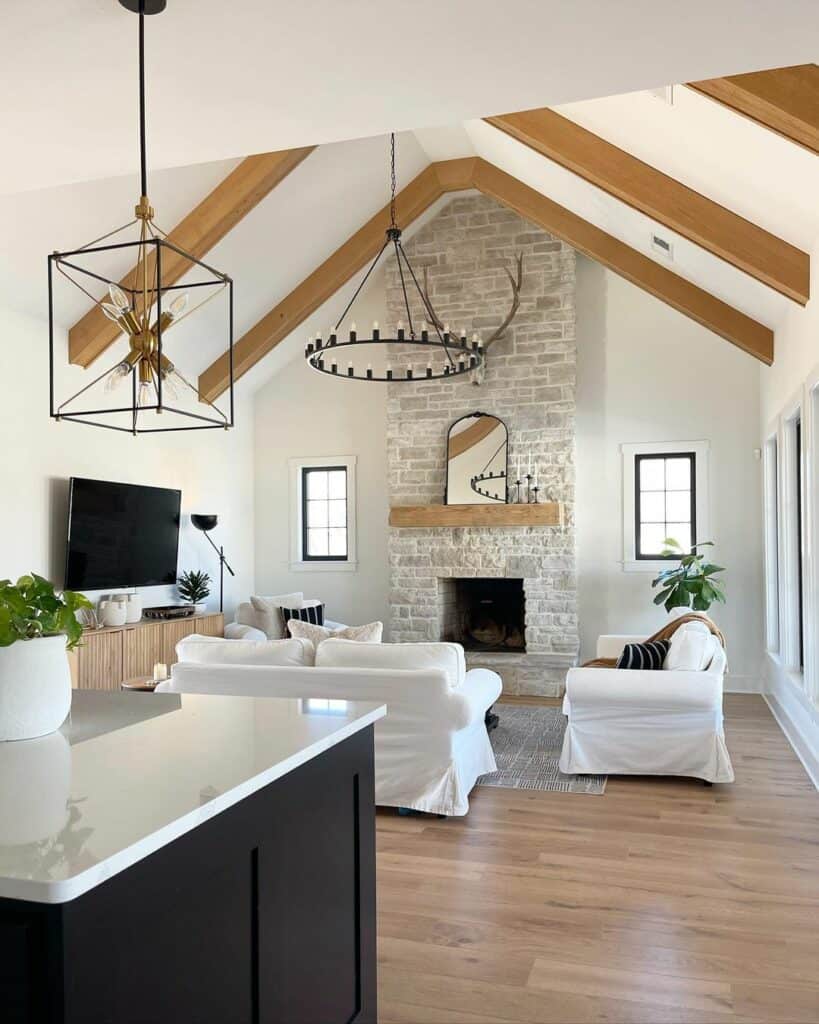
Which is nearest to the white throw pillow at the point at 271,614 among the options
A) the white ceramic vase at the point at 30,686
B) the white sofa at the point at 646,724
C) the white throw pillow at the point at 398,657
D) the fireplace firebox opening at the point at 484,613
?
the fireplace firebox opening at the point at 484,613

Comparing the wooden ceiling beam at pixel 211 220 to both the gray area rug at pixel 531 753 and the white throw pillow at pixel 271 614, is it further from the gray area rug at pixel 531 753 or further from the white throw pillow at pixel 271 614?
the gray area rug at pixel 531 753

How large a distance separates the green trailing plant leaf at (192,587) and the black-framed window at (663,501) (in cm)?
426

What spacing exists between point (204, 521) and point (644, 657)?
4858 millimetres

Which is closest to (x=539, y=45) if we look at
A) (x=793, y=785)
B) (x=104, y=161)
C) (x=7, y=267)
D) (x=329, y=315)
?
(x=104, y=161)

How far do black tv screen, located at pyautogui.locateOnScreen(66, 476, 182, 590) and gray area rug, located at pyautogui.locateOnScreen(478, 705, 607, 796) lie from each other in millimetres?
3367

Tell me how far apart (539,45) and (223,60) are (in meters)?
0.99

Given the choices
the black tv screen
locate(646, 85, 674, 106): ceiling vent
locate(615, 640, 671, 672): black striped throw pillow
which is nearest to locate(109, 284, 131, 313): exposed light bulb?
locate(646, 85, 674, 106): ceiling vent

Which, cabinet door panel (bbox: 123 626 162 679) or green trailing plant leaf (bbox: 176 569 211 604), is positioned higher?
green trailing plant leaf (bbox: 176 569 211 604)

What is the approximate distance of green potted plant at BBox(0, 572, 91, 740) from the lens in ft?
6.37

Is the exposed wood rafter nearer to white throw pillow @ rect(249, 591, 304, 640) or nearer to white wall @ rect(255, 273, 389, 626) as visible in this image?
white wall @ rect(255, 273, 389, 626)

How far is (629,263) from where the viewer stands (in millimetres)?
7941

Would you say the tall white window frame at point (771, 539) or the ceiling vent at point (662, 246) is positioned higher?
the ceiling vent at point (662, 246)

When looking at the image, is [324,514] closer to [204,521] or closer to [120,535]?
[204,521]

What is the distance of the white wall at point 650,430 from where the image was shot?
8.44 meters
